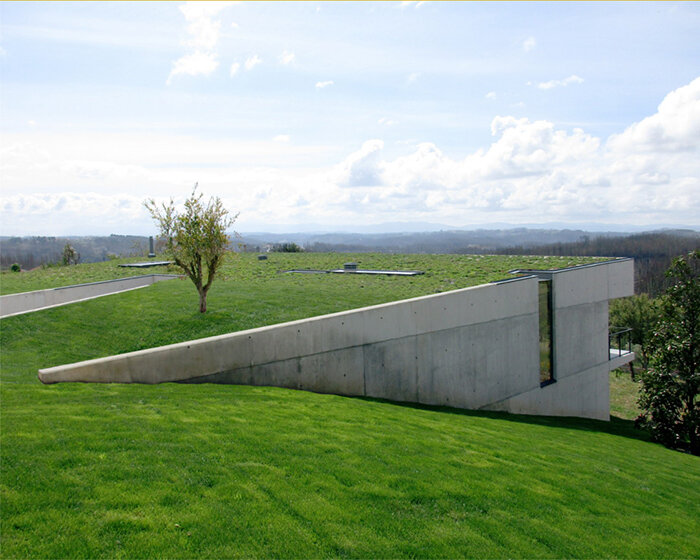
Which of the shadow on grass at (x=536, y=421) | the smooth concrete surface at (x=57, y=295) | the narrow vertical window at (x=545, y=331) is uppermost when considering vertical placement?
the smooth concrete surface at (x=57, y=295)

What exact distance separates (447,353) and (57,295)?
17.2 metres

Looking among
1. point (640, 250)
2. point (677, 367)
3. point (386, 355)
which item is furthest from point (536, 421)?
point (640, 250)

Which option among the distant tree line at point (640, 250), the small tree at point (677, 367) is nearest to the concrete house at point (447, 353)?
the small tree at point (677, 367)

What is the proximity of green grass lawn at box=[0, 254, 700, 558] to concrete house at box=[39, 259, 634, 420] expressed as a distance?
890 millimetres

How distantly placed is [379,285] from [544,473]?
1417cm

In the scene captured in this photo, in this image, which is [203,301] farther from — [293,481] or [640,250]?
[640,250]

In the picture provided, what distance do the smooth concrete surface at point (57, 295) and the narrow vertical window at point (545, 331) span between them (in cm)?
1907

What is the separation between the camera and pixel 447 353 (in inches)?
671

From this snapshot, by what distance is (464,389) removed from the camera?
17641 mm

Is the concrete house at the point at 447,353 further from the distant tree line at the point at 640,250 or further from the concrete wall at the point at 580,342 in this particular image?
the distant tree line at the point at 640,250

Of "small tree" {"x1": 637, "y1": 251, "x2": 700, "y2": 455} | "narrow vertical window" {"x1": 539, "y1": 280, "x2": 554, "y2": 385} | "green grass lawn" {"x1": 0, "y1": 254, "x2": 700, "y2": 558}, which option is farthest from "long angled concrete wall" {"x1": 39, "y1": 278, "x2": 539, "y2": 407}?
"small tree" {"x1": 637, "y1": 251, "x2": 700, "y2": 455}

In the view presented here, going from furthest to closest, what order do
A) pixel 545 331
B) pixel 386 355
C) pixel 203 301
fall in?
1. pixel 545 331
2. pixel 203 301
3. pixel 386 355

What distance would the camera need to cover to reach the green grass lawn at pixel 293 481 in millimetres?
5410

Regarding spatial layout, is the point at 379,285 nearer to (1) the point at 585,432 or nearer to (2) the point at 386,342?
(2) the point at 386,342
